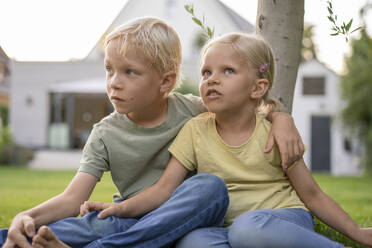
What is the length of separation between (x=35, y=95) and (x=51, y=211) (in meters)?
18.6

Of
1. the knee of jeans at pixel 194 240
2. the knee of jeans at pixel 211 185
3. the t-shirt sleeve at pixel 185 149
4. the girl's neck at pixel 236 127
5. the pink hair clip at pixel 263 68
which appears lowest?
the knee of jeans at pixel 194 240

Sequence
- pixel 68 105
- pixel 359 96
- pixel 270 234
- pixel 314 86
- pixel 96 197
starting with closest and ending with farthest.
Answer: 1. pixel 270 234
2. pixel 96 197
3. pixel 359 96
4. pixel 68 105
5. pixel 314 86

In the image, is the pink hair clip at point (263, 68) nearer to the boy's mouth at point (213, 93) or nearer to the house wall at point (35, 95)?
the boy's mouth at point (213, 93)

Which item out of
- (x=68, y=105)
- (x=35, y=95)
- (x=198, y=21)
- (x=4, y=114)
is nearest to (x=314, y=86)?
(x=68, y=105)

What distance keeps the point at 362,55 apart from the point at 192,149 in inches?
470

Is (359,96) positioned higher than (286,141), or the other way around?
(286,141)

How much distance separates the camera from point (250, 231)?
1.69 metres

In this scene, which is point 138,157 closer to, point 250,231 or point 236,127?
point 236,127

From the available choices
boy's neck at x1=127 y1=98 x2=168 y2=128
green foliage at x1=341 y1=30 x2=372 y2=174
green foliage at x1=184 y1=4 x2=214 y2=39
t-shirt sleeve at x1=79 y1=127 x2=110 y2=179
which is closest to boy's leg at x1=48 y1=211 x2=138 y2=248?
t-shirt sleeve at x1=79 y1=127 x2=110 y2=179

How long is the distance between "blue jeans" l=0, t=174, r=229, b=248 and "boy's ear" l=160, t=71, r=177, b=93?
49 centimetres

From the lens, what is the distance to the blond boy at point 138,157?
5.73 ft

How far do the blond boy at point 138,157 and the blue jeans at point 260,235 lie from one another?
0.05 m

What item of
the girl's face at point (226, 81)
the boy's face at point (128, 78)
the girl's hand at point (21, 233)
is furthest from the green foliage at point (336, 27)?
the girl's hand at point (21, 233)

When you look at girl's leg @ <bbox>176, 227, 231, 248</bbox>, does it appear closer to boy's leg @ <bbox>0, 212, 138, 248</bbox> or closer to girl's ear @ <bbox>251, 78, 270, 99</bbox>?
boy's leg @ <bbox>0, 212, 138, 248</bbox>
